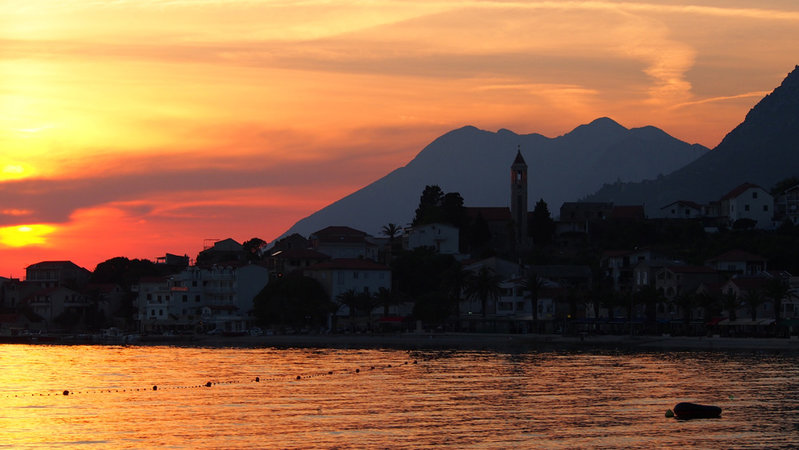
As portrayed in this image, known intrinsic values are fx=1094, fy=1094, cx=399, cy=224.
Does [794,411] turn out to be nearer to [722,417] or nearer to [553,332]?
[722,417]

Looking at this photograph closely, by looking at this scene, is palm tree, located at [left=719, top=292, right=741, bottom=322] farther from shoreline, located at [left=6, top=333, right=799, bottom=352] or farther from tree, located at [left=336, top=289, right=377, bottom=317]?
tree, located at [left=336, top=289, right=377, bottom=317]

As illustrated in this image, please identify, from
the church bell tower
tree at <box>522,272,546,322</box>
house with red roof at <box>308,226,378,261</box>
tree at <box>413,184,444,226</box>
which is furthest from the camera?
the church bell tower

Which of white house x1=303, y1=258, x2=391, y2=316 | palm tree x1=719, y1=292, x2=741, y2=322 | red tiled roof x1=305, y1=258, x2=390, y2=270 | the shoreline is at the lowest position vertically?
the shoreline

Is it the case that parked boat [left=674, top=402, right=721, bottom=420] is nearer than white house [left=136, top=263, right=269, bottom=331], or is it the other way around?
parked boat [left=674, top=402, right=721, bottom=420]

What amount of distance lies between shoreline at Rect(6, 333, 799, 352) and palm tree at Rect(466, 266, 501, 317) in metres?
6.65

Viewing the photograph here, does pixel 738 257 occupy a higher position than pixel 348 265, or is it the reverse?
pixel 738 257

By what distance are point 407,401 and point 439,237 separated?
10010cm

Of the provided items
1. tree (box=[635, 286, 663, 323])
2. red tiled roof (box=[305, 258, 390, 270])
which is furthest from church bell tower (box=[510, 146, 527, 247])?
tree (box=[635, 286, 663, 323])

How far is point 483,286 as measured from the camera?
12438 centimetres

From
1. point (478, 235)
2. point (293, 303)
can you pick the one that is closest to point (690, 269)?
point (293, 303)

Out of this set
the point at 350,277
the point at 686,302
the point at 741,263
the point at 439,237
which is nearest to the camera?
the point at 686,302

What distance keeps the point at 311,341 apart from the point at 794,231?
→ 65.2m

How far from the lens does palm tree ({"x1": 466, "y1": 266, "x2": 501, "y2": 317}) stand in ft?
409

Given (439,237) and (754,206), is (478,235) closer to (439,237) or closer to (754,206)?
(439,237)
